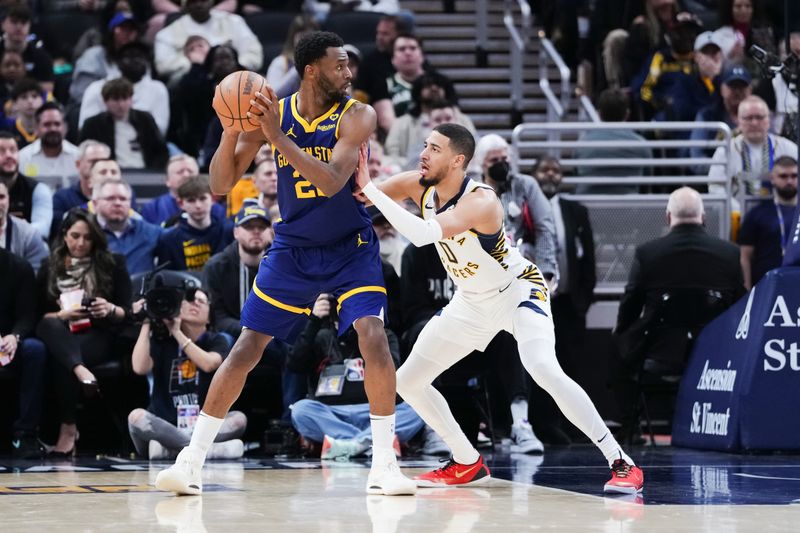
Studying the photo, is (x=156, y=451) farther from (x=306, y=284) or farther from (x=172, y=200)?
(x=306, y=284)

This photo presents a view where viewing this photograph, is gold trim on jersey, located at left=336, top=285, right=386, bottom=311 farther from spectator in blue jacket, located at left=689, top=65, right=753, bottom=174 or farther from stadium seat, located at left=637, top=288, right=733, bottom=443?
spectator in blue jacket, located at left=689, top=65, right=753, bottom=174

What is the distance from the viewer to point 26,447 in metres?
9.71

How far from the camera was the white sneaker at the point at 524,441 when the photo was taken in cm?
981

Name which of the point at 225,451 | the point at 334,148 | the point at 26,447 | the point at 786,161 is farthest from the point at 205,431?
the point at 786,161

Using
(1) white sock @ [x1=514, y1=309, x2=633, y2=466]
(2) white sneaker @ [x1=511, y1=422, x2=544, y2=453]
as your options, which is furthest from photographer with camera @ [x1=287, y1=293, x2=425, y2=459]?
(1) white sock @ [x1=514, y1=309, x2=633, y2=466]

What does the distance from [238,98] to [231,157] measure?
0.41m

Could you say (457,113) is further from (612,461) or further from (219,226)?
(612,461)

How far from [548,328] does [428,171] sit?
3.44ft

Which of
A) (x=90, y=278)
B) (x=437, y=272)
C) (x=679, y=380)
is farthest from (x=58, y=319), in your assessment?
(x=679, y=380)

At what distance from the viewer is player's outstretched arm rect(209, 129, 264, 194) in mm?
6484

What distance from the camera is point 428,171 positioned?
7027mm

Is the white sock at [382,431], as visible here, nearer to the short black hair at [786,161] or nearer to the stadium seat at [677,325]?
the stadium seat at [677,325]

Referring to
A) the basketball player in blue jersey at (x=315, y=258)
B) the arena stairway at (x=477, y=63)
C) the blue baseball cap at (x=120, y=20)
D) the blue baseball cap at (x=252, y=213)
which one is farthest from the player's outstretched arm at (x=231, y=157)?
the arena stairway at (x=477, y=63)

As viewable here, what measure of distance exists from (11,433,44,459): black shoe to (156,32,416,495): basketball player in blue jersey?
351 cm
